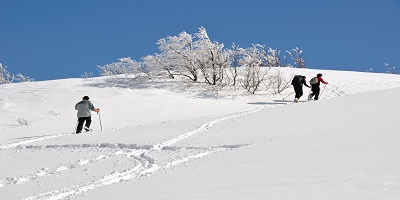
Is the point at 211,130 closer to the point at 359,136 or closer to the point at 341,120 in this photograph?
the point at 341,120

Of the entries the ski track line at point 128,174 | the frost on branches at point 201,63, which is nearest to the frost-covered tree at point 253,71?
the frost on branches at point 201,63

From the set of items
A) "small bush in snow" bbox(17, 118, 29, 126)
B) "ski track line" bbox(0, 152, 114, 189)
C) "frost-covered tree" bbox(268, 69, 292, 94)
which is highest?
"frost-covered tree" bbox(268, 69, 292, 94)

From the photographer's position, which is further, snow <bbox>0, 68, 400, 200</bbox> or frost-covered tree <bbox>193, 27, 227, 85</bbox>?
frost-covered tree <bbox>193, 27, 227, 85</bbox>

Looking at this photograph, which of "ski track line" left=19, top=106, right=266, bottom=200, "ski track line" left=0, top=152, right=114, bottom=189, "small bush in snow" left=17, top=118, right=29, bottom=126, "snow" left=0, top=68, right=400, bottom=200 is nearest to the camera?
"snow" left=0, top=68, right=400, bottom=200

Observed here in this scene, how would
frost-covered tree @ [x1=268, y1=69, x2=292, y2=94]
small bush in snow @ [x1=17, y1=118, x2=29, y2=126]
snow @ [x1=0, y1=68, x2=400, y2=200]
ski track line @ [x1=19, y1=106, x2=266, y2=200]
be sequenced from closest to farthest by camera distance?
snow @ [x1=0, y1=68, x2=400, y2=200] → ski track line @ [x1=19, y1=106, x2=266, y2=200] → small bush in snow @ [x1=17, y1=118, x2=29, y2=126] → frost-covered tree @ [x1=268, y1=69, x2=292, y2=94]

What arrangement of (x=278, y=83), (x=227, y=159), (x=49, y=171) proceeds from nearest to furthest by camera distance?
(x=227, y=159)
(x=49, y=171)
(x=278, y=83)

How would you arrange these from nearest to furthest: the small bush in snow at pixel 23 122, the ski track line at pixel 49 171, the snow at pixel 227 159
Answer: the snow at pixel 227 159 < the ski track line at pixel 49 171 < the small bush in snow at pixel 23 122

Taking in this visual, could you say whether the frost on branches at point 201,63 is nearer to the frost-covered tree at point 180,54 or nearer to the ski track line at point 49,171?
the frost-covered tree at point 180,54

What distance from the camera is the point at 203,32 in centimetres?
3062

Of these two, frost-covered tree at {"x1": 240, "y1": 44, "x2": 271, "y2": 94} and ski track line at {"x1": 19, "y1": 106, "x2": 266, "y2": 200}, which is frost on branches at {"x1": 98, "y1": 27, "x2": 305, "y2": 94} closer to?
frost-covered tree at {"x1": 240, "y1": 44, "x2": 271, "y2": 94}

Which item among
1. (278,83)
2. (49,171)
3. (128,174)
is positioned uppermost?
(278,83)

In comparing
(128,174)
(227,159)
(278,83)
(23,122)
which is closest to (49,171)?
(128,174)

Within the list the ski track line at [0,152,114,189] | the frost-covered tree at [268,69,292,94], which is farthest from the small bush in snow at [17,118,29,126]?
the frost-covered tree at [268,69,292,94]

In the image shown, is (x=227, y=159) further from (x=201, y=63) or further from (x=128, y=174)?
(x=201, y=63)
